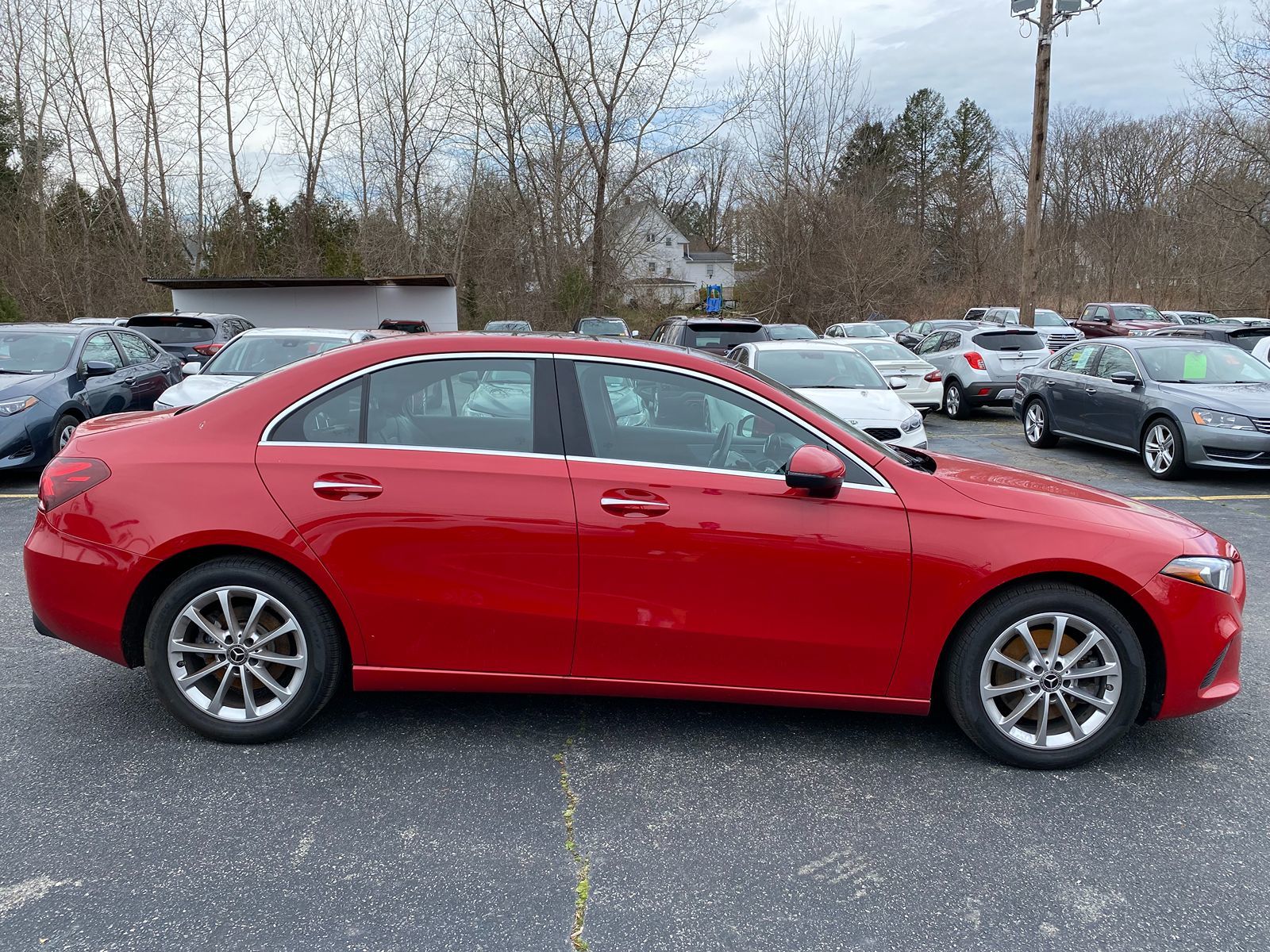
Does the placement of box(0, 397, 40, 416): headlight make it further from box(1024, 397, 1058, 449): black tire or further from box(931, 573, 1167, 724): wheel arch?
box(1024, 397, 1058, 449): black tire

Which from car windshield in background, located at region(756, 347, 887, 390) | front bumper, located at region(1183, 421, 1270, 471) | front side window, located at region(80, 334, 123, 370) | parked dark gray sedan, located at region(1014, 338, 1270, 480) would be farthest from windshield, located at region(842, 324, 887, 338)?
front side window, located at region(80, 334, 123, 370)

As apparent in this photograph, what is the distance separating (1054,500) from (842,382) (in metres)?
6.70

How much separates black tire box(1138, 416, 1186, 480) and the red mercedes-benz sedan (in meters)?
7.09

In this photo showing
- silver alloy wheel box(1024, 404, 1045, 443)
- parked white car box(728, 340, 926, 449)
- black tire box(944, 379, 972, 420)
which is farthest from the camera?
black tire box(944, 379, 972, 420)

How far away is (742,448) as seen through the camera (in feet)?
11.2

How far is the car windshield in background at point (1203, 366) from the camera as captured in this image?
1018cm

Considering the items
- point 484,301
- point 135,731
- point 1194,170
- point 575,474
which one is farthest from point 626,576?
point 1194,170

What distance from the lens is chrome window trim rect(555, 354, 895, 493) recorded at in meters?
3.34

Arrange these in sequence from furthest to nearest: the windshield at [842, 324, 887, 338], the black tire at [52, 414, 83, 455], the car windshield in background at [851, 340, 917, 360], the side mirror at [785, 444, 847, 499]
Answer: the windshield at [842, 324, 887, 338]
the car windshield in background at [851, 340, 917, 360]
the black tire at [52, 414, 83, 455]
the side mirror at [785, 444, 847, 499]

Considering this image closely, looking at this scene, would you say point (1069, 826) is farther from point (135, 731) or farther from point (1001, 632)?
point (135, 731)

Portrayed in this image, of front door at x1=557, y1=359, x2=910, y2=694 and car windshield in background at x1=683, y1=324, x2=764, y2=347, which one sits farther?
car windshield in background at x1=683, y1=324, x2=764, y2=347

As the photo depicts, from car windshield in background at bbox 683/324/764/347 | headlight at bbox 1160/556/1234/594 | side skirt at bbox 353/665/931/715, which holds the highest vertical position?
car windshield in background at bbox 683/324/764/347

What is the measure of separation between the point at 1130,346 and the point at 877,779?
9.61m

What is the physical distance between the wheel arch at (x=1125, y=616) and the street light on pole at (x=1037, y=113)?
1778 centimetres
